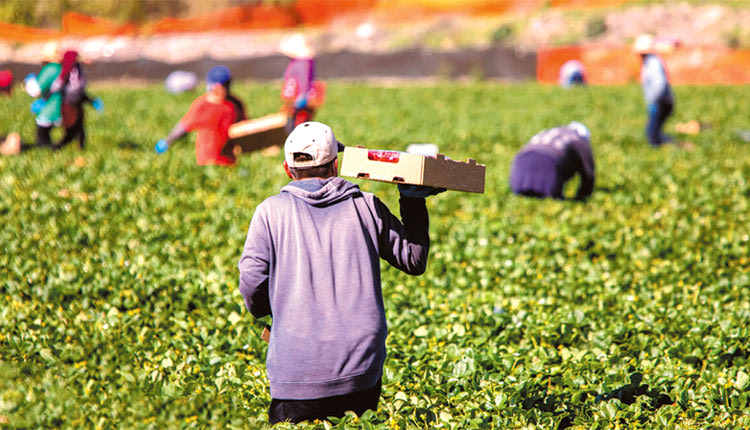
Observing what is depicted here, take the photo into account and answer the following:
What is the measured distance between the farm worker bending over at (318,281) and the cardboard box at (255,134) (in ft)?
25.1

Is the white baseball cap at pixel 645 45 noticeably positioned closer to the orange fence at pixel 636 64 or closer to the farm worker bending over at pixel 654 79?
the farm worker bending over at pixel 654 79

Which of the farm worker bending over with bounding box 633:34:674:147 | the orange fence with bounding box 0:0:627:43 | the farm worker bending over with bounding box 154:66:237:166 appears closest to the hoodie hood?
the farm worker bending over with bounding box 154:66:237:166

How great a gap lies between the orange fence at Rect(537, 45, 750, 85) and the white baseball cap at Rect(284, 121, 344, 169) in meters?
27.8

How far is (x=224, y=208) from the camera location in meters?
8.34

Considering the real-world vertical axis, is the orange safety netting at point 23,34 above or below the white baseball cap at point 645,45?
above

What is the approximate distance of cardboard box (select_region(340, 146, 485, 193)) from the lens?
314 centimetres

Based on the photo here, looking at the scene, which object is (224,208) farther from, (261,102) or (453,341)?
(261,102)

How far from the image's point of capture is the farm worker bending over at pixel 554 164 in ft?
29.9

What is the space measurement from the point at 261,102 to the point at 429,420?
19642 mm

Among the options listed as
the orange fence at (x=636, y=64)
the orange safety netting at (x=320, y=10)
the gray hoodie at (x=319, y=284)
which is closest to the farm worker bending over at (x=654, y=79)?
the gray hoodie at (x=319, y=284)

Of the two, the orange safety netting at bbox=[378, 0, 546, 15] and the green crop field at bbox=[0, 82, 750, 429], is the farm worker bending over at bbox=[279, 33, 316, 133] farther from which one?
the orange safety netting at bbox=[378, 0, 546, 15]

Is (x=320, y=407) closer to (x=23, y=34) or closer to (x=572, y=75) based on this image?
(x=572, y=75)

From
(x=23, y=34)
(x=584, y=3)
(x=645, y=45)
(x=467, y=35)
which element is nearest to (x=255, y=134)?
(x=645, y=45)

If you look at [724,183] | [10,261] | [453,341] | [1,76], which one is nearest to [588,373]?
[453,341]
